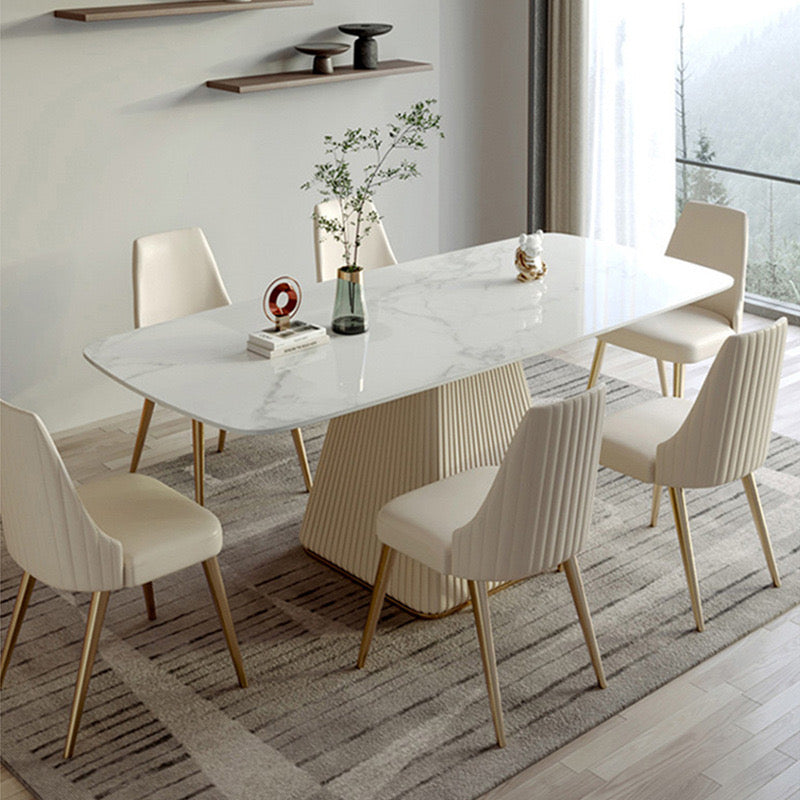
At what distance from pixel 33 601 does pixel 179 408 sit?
958 millimetres

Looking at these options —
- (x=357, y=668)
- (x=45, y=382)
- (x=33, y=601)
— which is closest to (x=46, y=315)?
(x=45, y=382)

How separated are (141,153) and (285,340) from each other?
1648 mm

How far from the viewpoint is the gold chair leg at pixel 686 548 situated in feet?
10.4

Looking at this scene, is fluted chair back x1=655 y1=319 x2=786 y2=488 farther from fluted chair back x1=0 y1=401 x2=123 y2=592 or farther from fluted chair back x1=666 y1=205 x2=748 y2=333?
fluted chair back x1=0 y1=401 x2=123 y2=592

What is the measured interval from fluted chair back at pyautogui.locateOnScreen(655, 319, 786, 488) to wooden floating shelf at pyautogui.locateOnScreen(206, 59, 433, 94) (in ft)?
7.26

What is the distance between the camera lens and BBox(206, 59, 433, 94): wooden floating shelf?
14.7 ft

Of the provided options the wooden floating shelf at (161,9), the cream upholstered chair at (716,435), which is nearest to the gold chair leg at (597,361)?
the cream upholstered chair at (716,435)

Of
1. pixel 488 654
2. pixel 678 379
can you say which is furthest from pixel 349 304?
pixel 678 379

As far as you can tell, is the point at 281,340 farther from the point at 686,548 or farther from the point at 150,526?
the point at 686,548

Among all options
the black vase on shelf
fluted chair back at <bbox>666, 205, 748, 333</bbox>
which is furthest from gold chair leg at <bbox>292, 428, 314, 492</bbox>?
the black vase on shelf

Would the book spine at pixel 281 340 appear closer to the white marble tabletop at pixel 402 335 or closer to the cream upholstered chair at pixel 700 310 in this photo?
the white marble tabletop at pixel 402 335

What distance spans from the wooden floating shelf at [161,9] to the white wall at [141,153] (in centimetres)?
8

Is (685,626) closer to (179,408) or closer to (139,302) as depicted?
(179,408)

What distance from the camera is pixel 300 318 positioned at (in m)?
3.39
